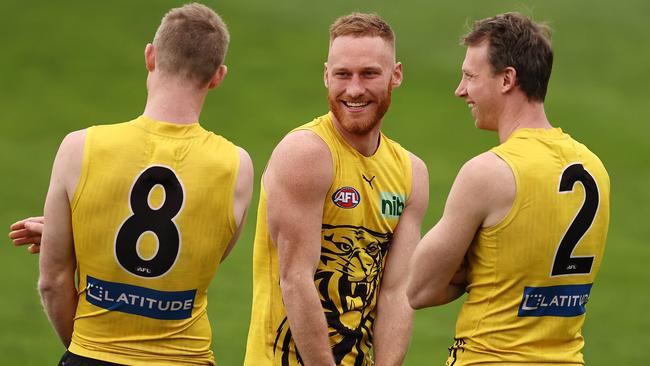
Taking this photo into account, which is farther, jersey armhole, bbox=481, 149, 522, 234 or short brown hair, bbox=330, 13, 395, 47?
short brown hair, bbox=330, 13, 395, 47

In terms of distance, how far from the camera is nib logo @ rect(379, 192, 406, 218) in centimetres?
541

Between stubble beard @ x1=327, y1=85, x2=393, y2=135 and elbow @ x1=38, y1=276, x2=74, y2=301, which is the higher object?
stubble beard @ x1=327, y1=85, x2=393, y2=135

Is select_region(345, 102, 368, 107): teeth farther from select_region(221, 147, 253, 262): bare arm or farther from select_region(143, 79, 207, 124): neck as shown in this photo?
select_region(143, 79, 207, 124): neck

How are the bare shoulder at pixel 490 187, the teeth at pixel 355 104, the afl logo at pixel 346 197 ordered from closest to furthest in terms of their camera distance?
the bare shoulder at pixel 490 187 < the afl logo at pixel 346 197 < the teeth at pixel 355 104

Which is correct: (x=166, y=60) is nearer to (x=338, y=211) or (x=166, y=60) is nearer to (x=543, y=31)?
(x=338, y=211)

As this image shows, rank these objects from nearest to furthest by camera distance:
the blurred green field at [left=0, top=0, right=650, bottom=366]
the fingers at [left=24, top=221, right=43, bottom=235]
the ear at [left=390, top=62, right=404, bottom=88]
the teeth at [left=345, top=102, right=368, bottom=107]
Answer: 1. the fingers at [left=24, top=221, right=43, bottom=235]
2. the teeth at [left=345, top=102, right=368, bottom=107]
3. the ear at [left=390, top=62, right=404, bottom=88]
4. the blurred green field at [left=0, top=0, right=650, bottom=366]

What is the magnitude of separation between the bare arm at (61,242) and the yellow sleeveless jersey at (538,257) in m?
1.69

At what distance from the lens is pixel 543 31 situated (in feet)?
16.3

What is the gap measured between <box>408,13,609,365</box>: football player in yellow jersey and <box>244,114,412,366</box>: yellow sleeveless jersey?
0.41 meters

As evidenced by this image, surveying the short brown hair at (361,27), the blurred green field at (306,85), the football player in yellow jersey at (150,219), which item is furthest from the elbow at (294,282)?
the blurred green field at (306,85)

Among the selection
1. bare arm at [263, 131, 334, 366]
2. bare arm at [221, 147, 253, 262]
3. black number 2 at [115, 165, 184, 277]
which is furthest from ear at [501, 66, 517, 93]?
black number 2 at [115, 165, 184, 277]

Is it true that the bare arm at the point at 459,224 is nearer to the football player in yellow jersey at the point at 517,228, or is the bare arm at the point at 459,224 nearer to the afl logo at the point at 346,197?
the football player in yellow jersey at the point at 517,228

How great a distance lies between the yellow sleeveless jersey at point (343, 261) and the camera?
530cm

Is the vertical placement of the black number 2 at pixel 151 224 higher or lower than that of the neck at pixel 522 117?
lower
